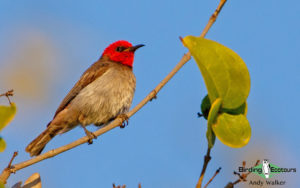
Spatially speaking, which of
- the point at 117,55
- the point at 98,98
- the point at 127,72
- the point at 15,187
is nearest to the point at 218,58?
the point at 15,187

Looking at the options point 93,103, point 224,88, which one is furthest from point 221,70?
point 93,103

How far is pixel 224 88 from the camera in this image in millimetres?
2512

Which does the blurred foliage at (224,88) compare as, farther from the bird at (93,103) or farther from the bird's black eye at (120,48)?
the bird's black eye at (120,48)

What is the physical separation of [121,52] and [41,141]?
8.84 feet

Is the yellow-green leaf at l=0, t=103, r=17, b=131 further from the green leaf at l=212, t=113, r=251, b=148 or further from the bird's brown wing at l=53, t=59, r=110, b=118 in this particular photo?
the bird's brown wing at l=53, t=59, r=110, b=118

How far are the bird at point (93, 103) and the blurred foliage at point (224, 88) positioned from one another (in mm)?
4796

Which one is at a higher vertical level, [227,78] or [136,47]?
[136,47]

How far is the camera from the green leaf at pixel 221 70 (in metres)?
2.40

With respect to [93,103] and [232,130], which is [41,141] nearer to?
[93,103]

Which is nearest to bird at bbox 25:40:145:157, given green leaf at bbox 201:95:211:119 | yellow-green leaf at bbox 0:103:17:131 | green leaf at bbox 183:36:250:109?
green leaf at bbox 201:95:211:119

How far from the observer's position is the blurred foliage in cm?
241

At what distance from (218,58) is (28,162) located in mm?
2196

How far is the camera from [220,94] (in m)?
2.53

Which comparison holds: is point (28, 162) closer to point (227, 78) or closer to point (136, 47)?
point (227, 78)
